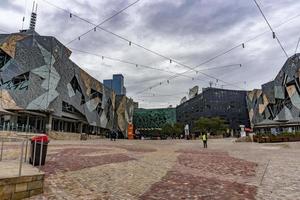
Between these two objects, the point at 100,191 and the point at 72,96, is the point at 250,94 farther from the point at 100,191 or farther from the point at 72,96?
the point at 100,191

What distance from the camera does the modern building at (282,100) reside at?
222 feet

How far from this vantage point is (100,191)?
276 inches

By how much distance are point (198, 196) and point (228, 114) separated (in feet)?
359

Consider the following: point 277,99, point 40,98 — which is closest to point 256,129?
point 277,99

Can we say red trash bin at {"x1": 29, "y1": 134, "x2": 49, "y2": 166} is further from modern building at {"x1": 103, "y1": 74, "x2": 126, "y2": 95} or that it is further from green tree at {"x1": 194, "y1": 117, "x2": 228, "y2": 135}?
modern building at {"x1": 103, "y1": 74, "x2": 126, "y2": 95}

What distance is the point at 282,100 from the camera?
7562 centimetres

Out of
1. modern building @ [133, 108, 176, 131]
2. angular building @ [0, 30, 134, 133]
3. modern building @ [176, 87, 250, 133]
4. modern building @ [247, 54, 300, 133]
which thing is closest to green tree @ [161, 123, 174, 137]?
modern building @ [176, 87, 250, 133]

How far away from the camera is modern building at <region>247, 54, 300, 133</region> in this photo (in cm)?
6773

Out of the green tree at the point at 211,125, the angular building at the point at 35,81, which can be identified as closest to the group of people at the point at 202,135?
the green tree at the point at 211,125

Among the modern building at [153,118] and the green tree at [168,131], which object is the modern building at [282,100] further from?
the modern building at [153,118]

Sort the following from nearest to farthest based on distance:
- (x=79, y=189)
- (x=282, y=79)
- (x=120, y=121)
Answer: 1. (x=79, y=189)
2. (x=282, y=79)
3. (x=120, y=121)

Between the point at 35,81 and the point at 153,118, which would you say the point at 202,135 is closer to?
the point at 35,81

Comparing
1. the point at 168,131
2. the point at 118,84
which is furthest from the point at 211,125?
the point at 118,84

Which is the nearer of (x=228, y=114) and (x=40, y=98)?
(x=40, y=98)
